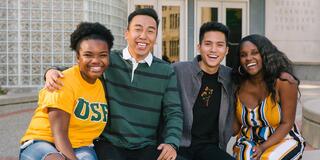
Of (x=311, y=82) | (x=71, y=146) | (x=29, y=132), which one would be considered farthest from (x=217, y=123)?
(x=311, y=82)

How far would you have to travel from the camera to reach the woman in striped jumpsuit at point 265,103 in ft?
10.3

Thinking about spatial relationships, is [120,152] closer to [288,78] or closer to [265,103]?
[265,103]

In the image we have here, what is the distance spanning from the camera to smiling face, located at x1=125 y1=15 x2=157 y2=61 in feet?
9.98

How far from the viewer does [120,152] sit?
2945 millimetres

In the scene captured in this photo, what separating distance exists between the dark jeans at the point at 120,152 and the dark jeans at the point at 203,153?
0.25 m

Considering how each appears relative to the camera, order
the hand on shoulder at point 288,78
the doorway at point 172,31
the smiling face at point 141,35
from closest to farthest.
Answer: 1. the smiling face at point 141,35
2. the hand on shoulder at point 288,78
3. the doorway at point 172,31

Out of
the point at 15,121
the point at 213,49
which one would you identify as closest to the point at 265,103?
the point at 213,49

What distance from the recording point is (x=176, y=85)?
10.3ft

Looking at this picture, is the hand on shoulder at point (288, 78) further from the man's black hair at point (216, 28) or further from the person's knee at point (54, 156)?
the person's knee at point (54, 156)

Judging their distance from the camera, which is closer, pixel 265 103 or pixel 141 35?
pixel 141 35

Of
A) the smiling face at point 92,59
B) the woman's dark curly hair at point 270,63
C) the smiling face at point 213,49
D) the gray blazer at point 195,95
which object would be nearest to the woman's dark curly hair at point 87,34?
the smiling face at point 92,59

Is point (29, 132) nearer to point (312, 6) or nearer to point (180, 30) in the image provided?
point (180, 30)

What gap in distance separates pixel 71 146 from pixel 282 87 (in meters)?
1.60

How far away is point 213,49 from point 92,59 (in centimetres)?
95
